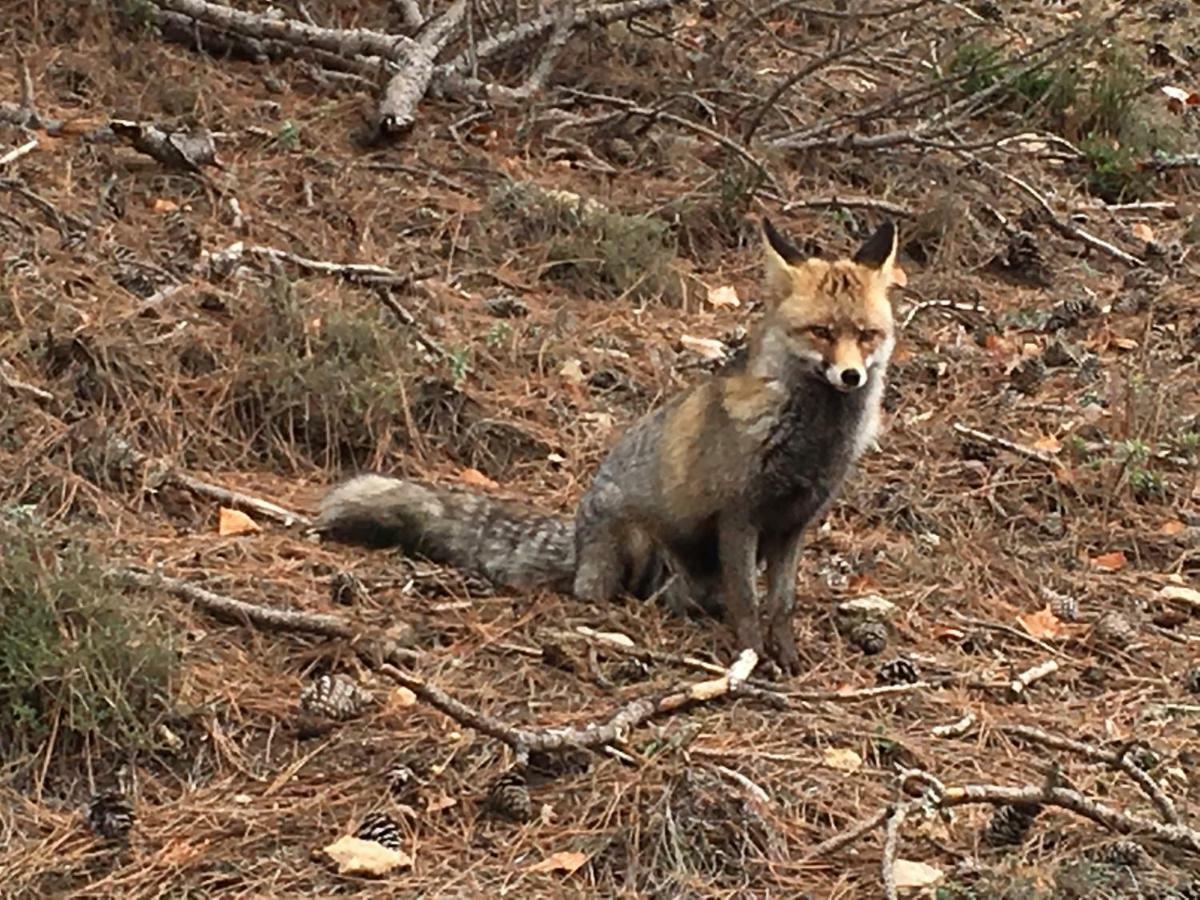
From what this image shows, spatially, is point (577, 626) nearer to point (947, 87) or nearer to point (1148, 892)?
point (1148, 892)

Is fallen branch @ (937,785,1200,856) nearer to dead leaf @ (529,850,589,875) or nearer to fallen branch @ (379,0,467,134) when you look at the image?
dead leaf @ (529,850,589,875)

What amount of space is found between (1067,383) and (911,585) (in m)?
2.29

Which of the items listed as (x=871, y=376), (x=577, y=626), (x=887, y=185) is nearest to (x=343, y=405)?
(x=577, y=626)

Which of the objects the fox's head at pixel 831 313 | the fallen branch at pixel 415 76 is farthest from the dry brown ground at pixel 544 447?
the fox's head at pixel 831 313

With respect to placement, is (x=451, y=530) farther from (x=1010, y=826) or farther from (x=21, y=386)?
(x=1010, y=826)

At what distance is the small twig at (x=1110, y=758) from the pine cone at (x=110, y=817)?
2430mm

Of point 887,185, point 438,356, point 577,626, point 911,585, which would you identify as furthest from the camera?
point 887,185

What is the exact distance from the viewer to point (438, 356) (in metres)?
7.03

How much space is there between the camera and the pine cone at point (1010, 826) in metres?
4.18

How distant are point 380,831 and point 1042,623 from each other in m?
2.75

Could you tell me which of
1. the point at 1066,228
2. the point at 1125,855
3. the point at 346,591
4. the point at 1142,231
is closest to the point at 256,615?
the point at 346,591

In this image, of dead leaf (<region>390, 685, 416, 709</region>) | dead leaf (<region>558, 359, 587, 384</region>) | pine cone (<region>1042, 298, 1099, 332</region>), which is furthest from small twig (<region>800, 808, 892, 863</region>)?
pine cone (<region>1042, 298, 1099, 332</region>)

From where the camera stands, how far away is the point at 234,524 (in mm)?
5754

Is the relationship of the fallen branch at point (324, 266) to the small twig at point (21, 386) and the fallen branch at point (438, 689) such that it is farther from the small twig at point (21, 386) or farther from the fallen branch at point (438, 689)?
the fallen branch at point (438, 689)
